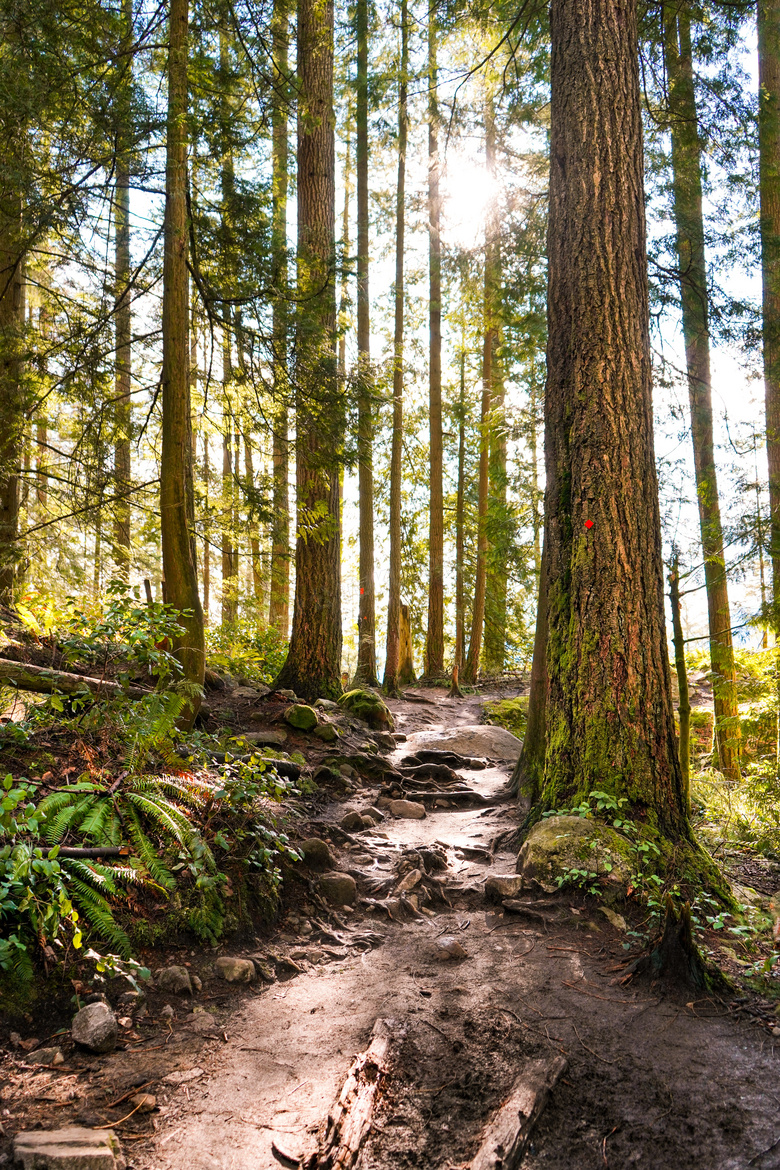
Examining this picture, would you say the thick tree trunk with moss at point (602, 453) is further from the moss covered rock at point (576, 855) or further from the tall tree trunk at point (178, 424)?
the tall tree trunk at point (178, 424)

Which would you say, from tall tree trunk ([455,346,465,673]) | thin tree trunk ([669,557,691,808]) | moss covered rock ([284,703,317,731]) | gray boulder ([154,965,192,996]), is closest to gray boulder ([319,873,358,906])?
gray boulder ([154,965,192,996])

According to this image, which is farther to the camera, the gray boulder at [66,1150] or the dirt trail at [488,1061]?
the dirt trail at [488,1061]

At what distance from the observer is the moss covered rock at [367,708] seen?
938cm

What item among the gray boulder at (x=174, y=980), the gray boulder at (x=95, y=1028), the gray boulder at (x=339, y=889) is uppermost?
the gray boulder at (x=95, y=1028)

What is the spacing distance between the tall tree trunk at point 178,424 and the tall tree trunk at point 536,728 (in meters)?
3.37

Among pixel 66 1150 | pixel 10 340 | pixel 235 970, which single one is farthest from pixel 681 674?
pixel 10 340

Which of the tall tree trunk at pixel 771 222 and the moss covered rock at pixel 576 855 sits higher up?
the tall tree trunk at pixel 771 222

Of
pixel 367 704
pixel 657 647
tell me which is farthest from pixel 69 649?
pixel 367 704

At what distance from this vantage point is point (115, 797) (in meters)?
3.60

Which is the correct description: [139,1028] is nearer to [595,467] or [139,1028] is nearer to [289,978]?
[289,978]

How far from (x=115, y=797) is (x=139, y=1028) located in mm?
1204

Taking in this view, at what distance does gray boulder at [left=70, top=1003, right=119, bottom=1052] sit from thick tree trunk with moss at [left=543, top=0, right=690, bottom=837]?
3.16 m

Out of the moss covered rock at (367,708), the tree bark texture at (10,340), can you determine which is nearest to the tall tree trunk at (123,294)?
the tree bark texture at (10,340)

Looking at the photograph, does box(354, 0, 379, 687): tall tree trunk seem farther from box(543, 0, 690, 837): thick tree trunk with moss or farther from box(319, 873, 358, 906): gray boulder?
box(319, 873, 358, 906): gray boulder
